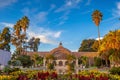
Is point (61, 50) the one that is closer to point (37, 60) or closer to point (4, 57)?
point (37, 60)

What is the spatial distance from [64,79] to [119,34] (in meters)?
41.0

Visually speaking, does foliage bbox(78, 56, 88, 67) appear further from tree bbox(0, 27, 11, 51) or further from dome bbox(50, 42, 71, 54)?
tree bbox(0, 27, 11, 51)

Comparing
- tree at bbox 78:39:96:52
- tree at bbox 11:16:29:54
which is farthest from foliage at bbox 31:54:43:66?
tree at bbox 78:39:96:52

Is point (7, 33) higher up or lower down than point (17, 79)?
higher up

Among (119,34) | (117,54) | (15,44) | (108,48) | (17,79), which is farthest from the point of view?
(15,44)

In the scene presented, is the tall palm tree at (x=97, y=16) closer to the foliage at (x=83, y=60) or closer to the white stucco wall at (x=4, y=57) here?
the foliage at (x=83, y=60)

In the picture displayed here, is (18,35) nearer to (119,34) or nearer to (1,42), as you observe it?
(1,42)

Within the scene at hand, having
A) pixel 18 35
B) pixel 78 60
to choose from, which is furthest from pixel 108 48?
pixel 18 35

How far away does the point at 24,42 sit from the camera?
7138cm

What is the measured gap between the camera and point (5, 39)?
64.9m

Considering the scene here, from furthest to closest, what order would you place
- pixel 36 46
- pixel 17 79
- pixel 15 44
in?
pixel 36 46
pixel 15 44
pixel 17 79

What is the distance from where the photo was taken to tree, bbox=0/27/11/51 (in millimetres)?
63938

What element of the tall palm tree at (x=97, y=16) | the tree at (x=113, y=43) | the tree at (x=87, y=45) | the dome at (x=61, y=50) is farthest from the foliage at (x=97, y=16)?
the tree at (x=87, y=45)

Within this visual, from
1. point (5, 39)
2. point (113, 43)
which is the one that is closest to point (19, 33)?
point (5, 39)
